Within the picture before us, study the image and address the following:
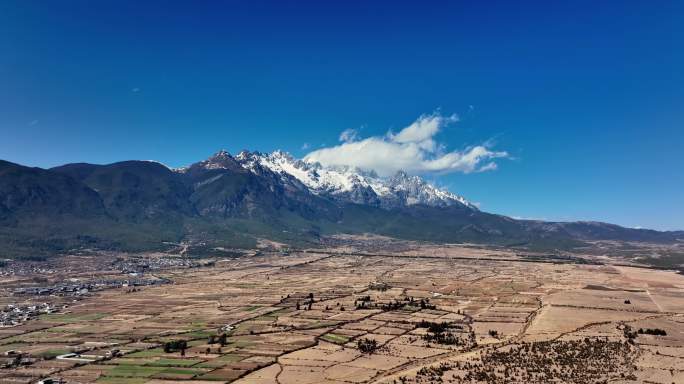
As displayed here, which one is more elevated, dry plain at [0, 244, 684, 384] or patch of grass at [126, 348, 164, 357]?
dry plain at [0, 244, 684, 384]

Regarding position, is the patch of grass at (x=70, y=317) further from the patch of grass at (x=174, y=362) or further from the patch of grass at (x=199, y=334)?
the patch of grass at (x=174, y=362)

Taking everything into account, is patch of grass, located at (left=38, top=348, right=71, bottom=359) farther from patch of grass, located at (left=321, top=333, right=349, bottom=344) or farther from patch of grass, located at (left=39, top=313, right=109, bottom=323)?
patch of grass, located at (left=321, top=333, right=349, bottom=344)

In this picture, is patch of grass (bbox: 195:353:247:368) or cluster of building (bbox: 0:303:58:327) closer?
patch of grass (bbox: 195:353:247:368)

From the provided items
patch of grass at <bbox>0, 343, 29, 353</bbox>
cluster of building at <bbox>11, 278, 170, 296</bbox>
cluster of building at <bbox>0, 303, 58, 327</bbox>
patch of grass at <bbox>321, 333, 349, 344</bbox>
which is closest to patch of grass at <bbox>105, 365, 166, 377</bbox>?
patch of grass at <bbox>0, 343, 29, 353</bbox>

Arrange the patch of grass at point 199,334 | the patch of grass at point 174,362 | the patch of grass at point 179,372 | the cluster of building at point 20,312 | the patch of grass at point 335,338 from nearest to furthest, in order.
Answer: the patch of grass at point 179,372, the patch of grass at point 174,362, the patch of grass at point 335,338, the patch of grass at point 199,334, the cluster of building at point 20,312

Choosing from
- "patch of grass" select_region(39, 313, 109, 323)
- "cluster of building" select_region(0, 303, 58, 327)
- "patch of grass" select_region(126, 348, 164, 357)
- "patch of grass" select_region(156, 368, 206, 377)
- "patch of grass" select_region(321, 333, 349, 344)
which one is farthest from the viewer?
"patch of grass" select_region(39, 313, 109, 323)

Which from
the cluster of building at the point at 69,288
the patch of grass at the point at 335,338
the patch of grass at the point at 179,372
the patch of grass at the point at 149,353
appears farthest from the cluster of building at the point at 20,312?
the patch of grass at the point at 335,338

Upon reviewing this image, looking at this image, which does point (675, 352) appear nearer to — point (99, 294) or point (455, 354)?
point (455, 354)
